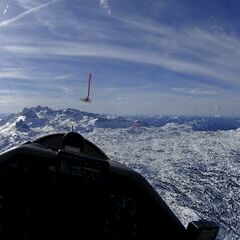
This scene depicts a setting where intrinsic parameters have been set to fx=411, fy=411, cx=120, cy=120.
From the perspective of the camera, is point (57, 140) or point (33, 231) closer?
point (33, 231)

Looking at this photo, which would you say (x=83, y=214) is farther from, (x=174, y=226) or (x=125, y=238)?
(x=174, y=226)

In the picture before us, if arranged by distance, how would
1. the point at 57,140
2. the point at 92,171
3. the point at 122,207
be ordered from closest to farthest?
the point at 92,171, the point at 122,207, the point at 57,140

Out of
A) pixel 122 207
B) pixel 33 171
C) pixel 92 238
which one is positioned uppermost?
pixel 33 171

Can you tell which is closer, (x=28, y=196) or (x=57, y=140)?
(x=28, y=196)

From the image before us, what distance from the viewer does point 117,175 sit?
15.4ft

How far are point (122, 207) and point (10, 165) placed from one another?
132 cm

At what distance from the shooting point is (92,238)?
175 inches

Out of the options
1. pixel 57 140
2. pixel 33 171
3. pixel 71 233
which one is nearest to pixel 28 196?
pixel 33 171

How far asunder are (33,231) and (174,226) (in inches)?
62.3

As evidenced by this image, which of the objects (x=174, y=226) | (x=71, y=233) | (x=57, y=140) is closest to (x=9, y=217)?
(x=71, y=233)

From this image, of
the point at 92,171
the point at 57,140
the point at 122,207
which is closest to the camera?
the point at 92,171

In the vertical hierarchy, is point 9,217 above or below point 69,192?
below

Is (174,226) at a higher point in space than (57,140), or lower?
lower

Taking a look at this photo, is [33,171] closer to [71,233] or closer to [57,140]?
[71,233]
